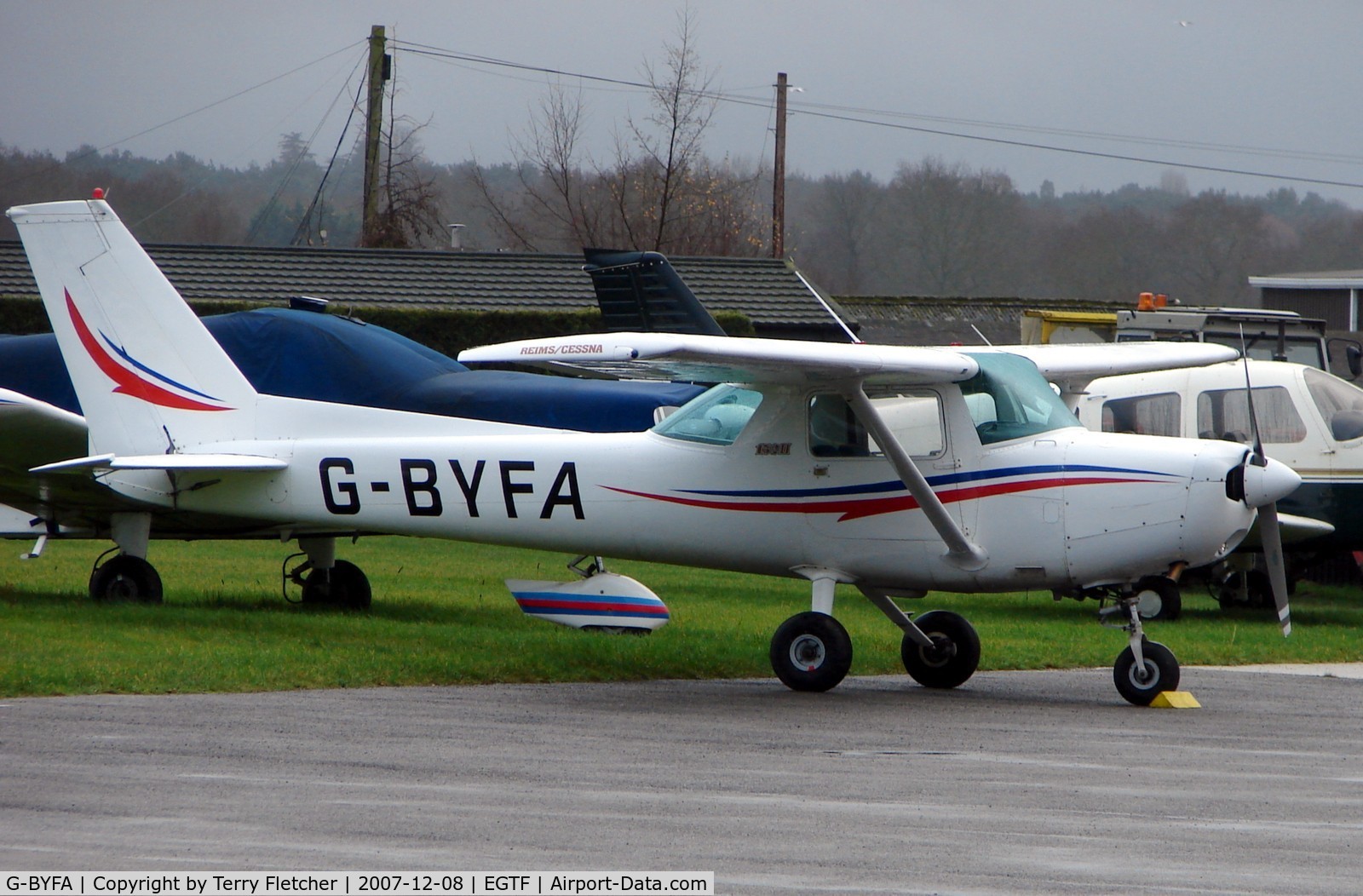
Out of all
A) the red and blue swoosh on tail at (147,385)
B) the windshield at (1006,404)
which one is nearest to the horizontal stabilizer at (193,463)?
the red and blue swoosh on tail at (147,385)

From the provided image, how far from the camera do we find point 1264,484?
317 inches

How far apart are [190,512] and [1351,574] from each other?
12517 mm

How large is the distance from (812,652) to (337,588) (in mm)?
4910

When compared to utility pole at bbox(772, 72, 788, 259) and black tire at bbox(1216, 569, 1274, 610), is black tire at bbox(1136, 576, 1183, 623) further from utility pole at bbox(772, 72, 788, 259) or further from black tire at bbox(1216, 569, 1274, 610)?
utility pole at bbox(772, 72, 788, 259)

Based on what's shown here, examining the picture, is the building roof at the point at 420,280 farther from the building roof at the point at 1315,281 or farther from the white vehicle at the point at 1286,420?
the building roof at the point at 1315,281

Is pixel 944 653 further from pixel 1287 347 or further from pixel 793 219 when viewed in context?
pixel 793 219

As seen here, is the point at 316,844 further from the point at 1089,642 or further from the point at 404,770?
the point at 1089,642

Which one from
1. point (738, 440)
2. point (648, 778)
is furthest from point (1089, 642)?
point (648, 778)

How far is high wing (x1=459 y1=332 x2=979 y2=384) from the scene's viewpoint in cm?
724

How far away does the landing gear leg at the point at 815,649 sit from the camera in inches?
338

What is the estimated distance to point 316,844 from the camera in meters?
4.84

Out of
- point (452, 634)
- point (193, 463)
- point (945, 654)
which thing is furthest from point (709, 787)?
point (193, 463)

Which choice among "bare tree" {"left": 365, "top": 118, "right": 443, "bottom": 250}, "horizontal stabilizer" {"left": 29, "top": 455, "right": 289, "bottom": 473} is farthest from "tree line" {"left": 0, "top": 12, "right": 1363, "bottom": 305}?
"horizontal stabilizer" {"left": 29, "top": 455, "right": 289, "bottom": 473}

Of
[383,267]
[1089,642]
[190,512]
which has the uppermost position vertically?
[383,267]
